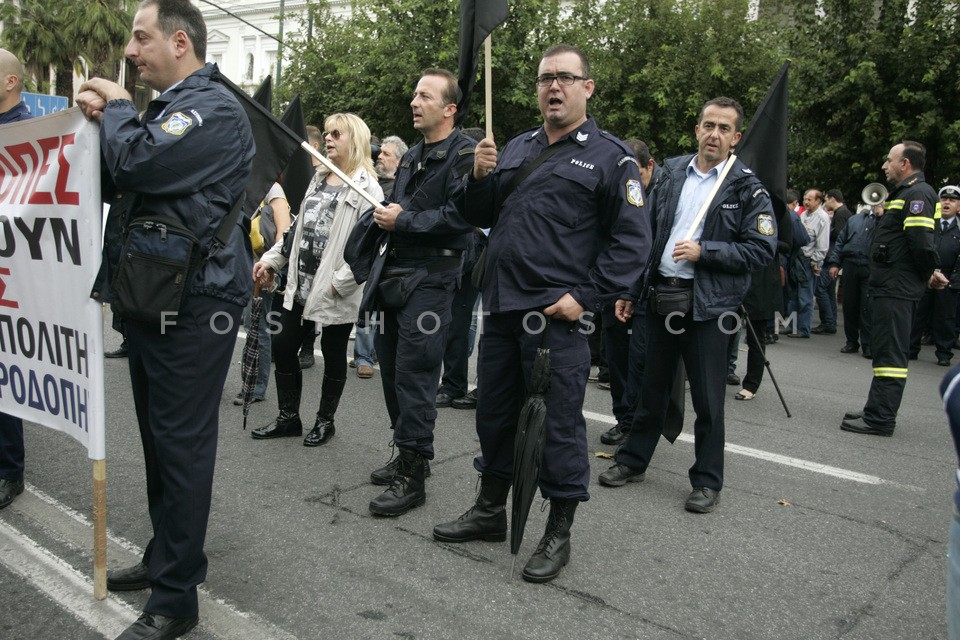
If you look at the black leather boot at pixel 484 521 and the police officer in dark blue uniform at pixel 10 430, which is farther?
the police officer in dark blue uniform at pixel 10 430

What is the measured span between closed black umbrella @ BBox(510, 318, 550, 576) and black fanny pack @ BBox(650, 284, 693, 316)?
4.07ft

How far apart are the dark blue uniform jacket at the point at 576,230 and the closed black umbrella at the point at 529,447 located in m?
0.29

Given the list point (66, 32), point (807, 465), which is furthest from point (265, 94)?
point (66, 32)

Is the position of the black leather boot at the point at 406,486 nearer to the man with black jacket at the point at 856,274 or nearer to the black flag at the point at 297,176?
the black flag at the point at 297,176

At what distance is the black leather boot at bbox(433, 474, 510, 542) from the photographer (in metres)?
3.85

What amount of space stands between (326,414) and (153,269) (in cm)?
272

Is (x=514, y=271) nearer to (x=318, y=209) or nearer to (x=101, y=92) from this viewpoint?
(x=101, y=92)

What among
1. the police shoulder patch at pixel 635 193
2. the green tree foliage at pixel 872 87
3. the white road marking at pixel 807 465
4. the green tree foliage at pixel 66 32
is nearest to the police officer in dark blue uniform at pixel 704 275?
the police shoulder patch at pixel 635 193

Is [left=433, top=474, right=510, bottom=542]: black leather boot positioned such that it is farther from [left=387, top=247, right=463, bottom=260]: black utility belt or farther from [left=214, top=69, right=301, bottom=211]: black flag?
[left=214, top=69, right=301, bottom=211]: black flag

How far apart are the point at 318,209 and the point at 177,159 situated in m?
2.47

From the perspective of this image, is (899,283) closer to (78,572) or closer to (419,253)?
(419,253)

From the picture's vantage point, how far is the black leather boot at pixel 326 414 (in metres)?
5.32

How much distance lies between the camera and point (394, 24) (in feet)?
62.8

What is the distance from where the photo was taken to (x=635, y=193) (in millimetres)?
3562
